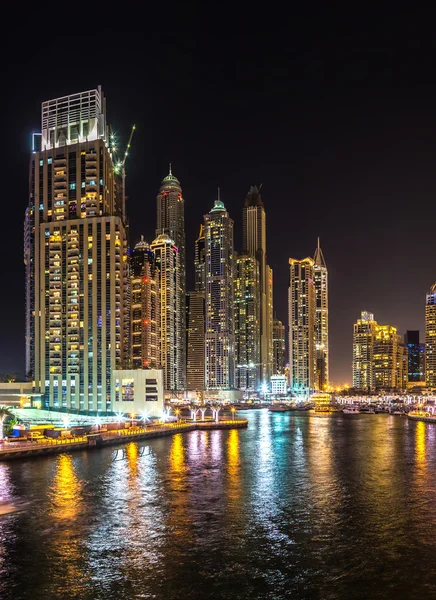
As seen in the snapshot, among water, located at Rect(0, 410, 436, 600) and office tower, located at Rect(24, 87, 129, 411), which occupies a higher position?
office tower, located at Rect(24, 87, 129, 411)

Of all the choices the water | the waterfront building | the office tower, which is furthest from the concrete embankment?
the office tower

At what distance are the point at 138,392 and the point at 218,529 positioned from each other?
124m

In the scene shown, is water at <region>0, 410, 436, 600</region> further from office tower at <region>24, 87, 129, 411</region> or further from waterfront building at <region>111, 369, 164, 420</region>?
office tower at <region>24, 87, 129, 411</region>

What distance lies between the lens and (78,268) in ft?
597

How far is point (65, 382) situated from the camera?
180m

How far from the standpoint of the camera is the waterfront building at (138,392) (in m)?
169

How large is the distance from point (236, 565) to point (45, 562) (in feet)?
41.1

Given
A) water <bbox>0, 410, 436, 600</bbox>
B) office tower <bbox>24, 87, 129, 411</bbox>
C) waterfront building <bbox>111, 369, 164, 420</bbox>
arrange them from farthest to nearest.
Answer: office tower <bbox>24, 87, 129, 411</bbox>
waterfront building <bbox>111, 369, 164, 420</bbox>
water <bbox>0, 410, 436, 600</bbox>

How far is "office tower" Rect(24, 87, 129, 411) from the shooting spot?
178 metres

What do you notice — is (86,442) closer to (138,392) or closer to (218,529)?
(218,529)

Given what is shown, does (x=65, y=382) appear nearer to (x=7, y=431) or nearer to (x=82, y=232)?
(x=82, y=232)

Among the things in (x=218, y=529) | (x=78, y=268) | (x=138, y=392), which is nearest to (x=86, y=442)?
(x=218, y=529)

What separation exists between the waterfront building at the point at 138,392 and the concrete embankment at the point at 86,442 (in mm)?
20098

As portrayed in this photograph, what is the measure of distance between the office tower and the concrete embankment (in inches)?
1603
